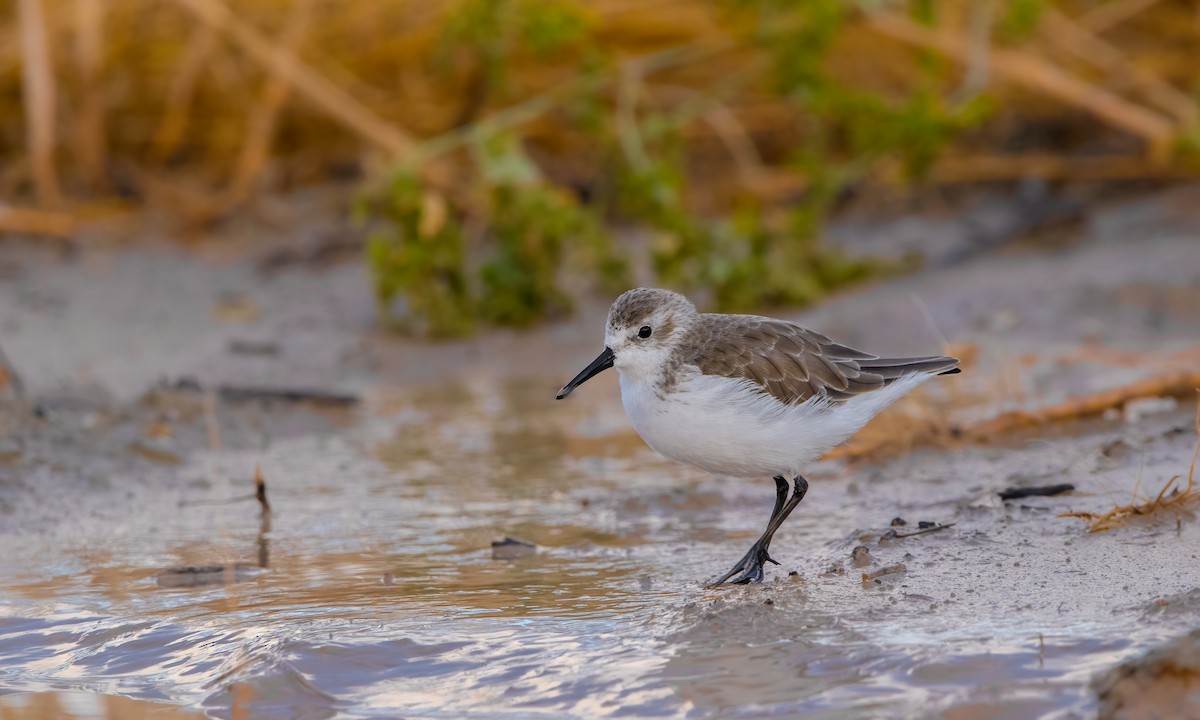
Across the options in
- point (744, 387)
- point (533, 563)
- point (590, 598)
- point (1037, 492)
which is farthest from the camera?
point (1037, 492)

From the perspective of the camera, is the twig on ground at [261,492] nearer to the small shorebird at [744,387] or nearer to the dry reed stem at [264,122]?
the small shorebird at [744,387]

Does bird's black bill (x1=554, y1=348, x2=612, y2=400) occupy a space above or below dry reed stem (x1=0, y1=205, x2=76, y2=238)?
below

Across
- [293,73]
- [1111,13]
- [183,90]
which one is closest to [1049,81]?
[1111,13]

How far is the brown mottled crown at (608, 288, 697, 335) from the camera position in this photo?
4.80 meters

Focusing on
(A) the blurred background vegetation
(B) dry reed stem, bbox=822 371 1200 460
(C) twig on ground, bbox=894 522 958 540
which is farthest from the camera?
(A) the blurred background vegetation

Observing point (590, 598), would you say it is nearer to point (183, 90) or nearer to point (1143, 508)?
point (1143, 508)

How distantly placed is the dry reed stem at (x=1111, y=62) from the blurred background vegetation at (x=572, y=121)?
1.2 inches

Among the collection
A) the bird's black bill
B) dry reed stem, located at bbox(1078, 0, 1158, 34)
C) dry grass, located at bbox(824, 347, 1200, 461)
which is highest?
dry reed stem, located at bbox(1078, 0, 1158, 34)

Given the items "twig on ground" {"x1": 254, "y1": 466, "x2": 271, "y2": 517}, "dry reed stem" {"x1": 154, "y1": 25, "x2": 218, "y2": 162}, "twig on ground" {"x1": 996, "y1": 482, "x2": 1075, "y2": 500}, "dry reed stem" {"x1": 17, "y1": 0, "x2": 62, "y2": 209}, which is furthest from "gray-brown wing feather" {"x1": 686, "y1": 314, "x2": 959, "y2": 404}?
"dry reed stem" {"x1": 154, "y1": 25, "x2": 218, "y2": 162}

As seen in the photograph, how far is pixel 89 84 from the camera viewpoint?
9.69 metres

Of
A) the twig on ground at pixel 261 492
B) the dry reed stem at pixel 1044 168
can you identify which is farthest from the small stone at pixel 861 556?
the dry reed stem at pixel 1044 168

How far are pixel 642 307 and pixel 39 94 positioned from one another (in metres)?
5.92

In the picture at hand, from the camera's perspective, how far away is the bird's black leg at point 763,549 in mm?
4277

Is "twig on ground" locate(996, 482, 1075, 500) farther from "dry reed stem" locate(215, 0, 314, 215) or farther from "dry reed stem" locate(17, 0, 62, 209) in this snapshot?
"dry reed stem" locate(17, 0, 62, 209)
